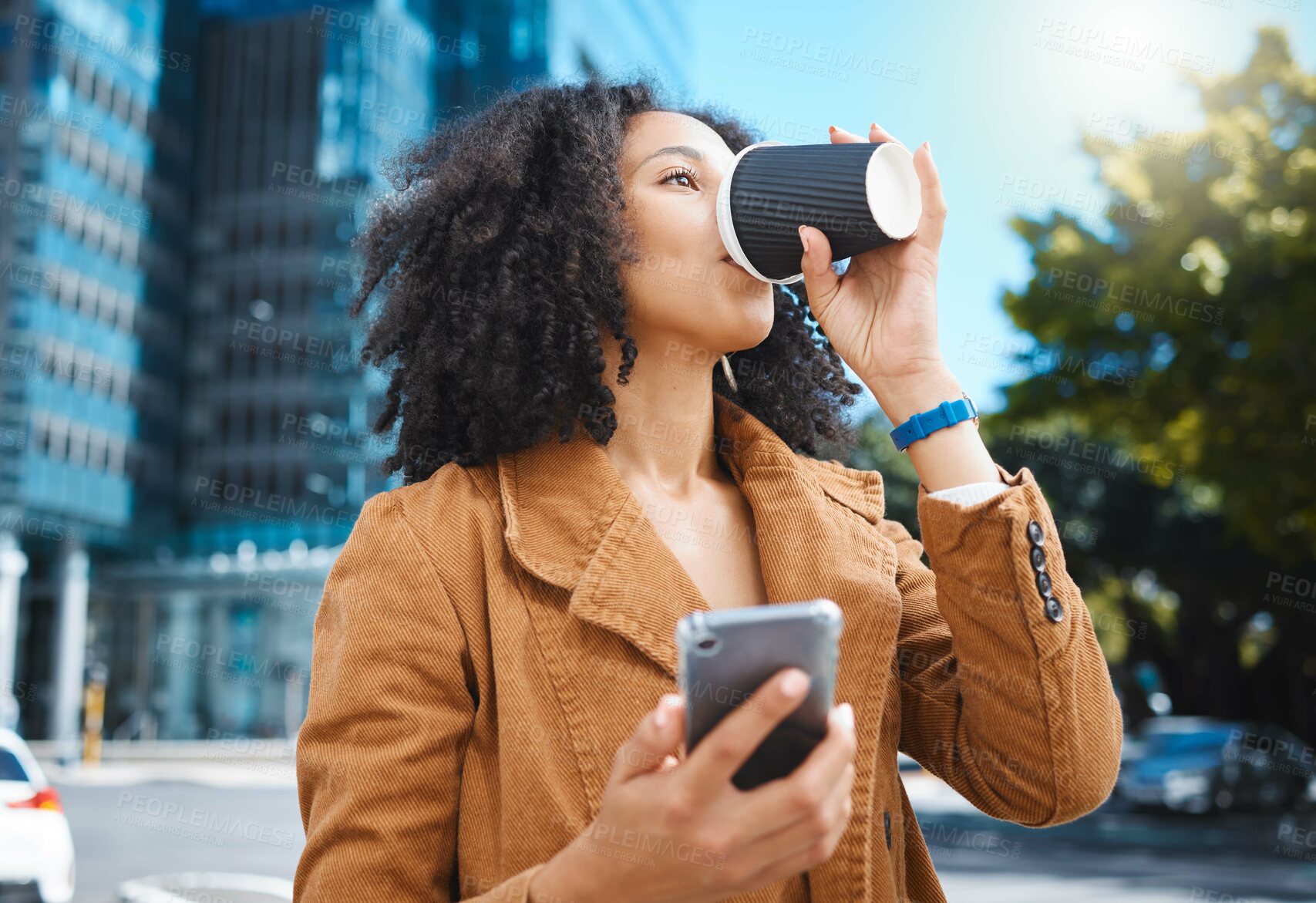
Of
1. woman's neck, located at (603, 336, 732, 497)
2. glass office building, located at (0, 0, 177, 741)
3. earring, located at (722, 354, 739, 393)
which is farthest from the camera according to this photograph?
glass office building, located at (0, 0, 177, 741)

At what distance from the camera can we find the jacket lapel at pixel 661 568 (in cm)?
176

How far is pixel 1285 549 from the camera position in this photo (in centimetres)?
1420

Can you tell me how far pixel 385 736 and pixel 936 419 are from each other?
0.96m

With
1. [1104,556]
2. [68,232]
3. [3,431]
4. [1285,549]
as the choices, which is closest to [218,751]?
[3,431]

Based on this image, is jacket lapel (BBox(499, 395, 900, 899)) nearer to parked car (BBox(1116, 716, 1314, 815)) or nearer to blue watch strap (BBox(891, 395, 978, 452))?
blue watch strap (BBox(891, 395, 978, 452))

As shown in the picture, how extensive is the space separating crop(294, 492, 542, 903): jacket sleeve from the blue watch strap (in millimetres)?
765

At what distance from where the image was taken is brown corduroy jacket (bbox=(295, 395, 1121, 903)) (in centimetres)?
167

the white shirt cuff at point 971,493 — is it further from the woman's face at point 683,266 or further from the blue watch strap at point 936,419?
the woman's face at point 683,266

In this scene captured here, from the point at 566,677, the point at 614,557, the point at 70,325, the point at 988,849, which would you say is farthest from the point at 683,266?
the point at 70,325

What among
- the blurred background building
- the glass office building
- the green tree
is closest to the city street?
the green tree

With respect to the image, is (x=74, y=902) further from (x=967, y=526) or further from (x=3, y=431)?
(x=3, y=431)

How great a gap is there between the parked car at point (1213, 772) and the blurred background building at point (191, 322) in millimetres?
19490

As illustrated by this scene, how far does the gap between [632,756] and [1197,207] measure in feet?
39.7

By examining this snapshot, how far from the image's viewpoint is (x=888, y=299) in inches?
78.7
